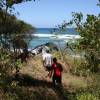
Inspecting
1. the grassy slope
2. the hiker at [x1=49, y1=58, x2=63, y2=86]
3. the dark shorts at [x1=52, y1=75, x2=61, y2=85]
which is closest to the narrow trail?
the grassy slope

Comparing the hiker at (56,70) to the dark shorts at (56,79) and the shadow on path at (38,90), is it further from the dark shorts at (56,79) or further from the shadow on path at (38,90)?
the shadow on path at (38,90)

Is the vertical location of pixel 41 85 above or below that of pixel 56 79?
below

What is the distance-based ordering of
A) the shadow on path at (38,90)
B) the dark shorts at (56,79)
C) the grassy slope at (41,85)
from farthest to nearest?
the dark shorts at (56,79), the grassy slope at (41,85), the shadow on path at (38,90)

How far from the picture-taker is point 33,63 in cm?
2648

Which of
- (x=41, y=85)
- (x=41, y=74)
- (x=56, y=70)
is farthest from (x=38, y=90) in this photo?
(x=41, y=74)

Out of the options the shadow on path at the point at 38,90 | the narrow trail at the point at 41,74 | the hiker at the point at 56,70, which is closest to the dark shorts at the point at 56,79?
the hiker at the point at 56,70

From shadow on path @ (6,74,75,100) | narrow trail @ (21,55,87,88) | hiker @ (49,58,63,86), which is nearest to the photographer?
shadow on path @ (6,74,75,100)

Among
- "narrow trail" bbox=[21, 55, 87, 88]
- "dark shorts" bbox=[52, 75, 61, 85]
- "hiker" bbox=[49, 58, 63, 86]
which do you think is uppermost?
"hiker" bbox=[49, 58, 63, 86]

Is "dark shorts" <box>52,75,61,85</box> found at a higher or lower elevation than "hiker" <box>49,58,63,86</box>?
lower

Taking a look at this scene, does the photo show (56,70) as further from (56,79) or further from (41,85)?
(41,85)

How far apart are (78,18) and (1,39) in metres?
3.15

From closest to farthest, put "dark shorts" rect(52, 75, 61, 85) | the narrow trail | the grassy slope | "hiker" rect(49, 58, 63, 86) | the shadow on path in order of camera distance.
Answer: the shadow on path
the grassy slope
"hiker" rect(49, 58, 63, 86)
"dark shorts" rect(52, 75, 61, 85)
the narrow trail

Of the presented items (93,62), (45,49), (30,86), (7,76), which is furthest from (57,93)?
(45,49)

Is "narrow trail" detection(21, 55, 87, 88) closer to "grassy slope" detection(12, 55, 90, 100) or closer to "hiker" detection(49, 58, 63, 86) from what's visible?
"grassy slope" detection(12, 55, 90, 100)
